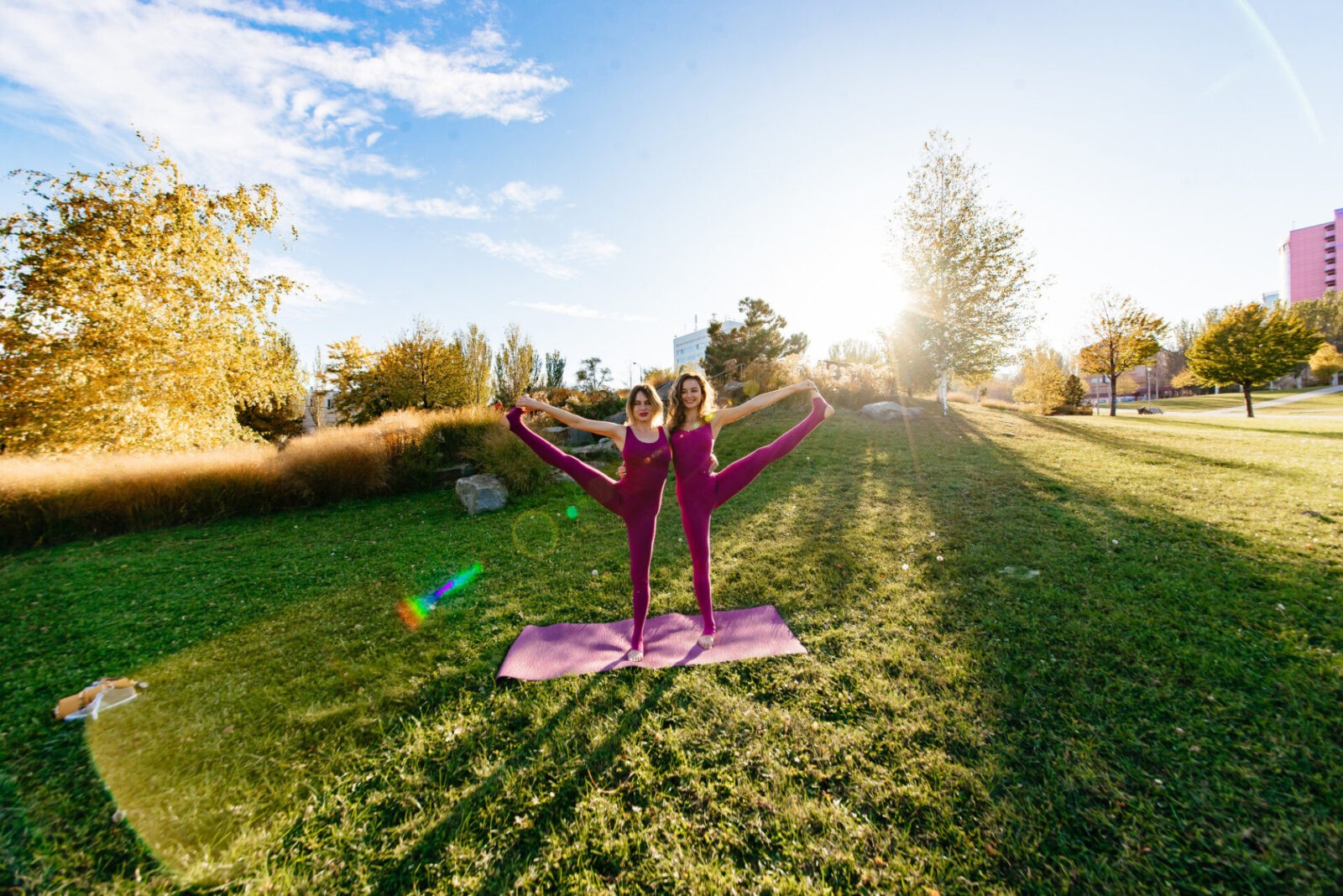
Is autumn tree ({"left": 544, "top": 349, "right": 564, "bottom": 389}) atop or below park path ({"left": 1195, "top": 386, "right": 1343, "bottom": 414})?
atop

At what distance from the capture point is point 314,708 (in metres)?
3.01

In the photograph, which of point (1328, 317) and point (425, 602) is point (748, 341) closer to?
point (425, 602)

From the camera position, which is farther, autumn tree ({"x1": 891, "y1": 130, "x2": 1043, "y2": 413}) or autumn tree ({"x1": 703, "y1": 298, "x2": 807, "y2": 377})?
autumn tree ({"x1": 703, "y1": 298, "x2": 807, "y2": 377})

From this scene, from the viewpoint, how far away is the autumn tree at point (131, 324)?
350 inches

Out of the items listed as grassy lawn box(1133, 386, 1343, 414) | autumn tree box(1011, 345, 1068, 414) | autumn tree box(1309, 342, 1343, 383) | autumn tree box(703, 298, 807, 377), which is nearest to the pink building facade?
autumn tree box(1309, 342, 1343, 383)

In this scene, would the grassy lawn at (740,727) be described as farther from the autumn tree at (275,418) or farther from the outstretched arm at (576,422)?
the autumn tree at (275,418)

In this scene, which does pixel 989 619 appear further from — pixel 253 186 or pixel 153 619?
pixel 253 186

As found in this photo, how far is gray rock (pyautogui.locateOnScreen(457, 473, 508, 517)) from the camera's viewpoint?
28.7 ft

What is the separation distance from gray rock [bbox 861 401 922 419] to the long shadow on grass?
8666 millimetres

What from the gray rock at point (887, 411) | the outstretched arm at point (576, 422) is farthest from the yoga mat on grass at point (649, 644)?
the gray rock at point (887, 411)

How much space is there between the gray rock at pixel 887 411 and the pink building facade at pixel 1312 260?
88.8m

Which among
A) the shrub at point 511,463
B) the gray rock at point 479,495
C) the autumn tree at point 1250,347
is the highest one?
the autumn tree at point 1250,347

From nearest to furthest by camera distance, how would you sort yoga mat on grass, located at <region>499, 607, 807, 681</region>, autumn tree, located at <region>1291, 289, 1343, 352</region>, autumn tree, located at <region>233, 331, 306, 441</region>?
yoga mat on grass, located at <region>499, 607, 807, 681</region>
autumn tree, located at <region>233, 331, 306, 441</region>
autumn tree, located at <region>1291, 289, 1343, 352</region>

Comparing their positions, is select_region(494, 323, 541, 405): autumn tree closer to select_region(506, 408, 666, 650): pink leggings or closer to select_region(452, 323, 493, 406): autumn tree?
select_region(452, 323, 493, 406): autumn tree
